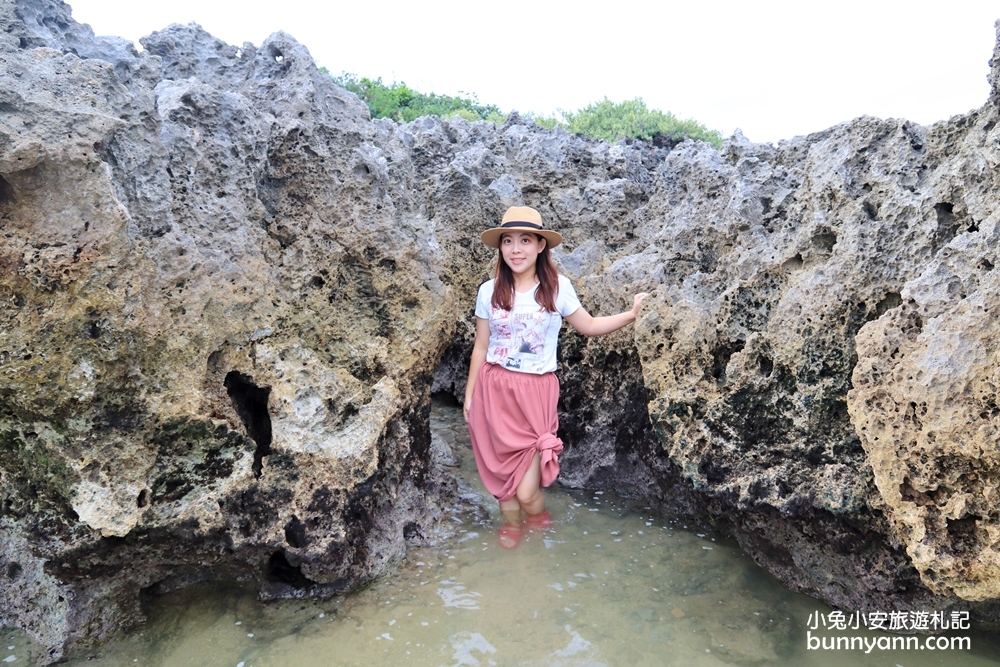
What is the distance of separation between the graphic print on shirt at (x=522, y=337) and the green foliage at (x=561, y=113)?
25.1 ft

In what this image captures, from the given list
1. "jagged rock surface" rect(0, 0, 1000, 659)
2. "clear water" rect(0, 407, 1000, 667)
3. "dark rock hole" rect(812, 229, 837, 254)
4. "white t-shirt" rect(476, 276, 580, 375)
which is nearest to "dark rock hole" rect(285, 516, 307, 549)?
"jagged rock surface" rect(0, 0, 1000, 659)

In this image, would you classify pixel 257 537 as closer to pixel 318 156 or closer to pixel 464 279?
pixel 318 156

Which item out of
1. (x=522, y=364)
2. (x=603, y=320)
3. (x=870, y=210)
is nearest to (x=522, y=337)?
(x=522, y=364)

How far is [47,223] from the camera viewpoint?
2670 millimetres

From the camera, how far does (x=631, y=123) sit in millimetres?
11891

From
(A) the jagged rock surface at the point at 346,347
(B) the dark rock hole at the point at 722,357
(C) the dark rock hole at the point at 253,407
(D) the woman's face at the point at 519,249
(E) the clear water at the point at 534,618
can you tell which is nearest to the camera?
(A) the jagged rock surface at the point at 346,347

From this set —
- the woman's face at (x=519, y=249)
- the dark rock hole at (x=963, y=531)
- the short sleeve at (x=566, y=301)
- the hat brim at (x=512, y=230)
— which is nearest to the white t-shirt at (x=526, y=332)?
the short sleeve at (x=566, y=301)

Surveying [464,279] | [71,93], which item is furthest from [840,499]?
[71,93]

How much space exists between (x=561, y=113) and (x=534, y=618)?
11.6m

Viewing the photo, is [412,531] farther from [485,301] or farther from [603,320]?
[603,320]

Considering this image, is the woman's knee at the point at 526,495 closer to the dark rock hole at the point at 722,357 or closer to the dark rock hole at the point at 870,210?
the dark rock hole at the point at 722,357

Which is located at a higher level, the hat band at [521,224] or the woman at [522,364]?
the hat band at [521,224]

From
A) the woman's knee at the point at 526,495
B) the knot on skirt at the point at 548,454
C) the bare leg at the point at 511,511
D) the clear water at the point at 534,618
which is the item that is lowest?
the clear water at the point at 534,618

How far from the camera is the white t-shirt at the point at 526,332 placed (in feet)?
12.8
